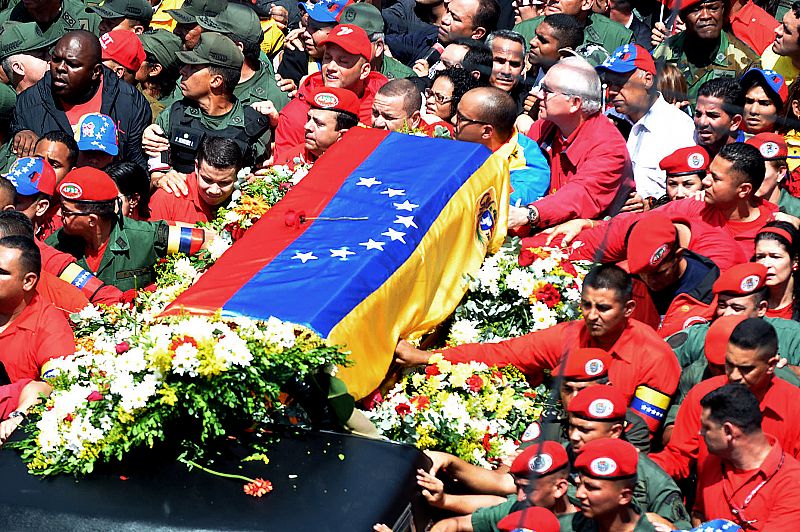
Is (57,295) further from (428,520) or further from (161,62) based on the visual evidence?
(161,62)

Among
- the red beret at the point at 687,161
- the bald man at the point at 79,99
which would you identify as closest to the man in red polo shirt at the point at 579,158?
the red beret at the point at 687,161

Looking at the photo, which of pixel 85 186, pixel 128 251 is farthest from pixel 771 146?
pixel 85 186

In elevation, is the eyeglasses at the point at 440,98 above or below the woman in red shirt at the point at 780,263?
below

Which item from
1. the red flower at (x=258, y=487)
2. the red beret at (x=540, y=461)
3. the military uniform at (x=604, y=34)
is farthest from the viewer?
the military uniform at (x=604, y=34)

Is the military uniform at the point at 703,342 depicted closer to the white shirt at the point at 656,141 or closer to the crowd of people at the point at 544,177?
the crowd of people at the point at 544,177

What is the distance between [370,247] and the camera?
6.34 metres

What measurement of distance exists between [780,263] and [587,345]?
42.2 inches

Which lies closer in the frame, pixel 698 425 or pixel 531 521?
pixel 531 521

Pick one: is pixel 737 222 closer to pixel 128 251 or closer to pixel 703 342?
pixel 703 342

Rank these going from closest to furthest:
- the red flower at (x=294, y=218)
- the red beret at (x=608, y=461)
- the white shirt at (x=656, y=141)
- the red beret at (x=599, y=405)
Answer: the red beret at (x=608, y=461) → the red beret at (x=599, y=405) → the red flower at (x=294, y=218) → the white shirt at (x=656, y=141)

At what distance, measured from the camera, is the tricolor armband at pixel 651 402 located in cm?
609

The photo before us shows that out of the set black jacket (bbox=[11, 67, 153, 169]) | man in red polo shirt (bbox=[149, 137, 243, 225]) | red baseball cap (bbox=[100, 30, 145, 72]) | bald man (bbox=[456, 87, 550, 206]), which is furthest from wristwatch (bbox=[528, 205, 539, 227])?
red baseball cap (bbox=[100, 30, 145, 72])

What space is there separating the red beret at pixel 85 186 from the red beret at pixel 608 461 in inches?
128

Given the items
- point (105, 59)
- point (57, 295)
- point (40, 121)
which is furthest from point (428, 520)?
point (105, 59)
